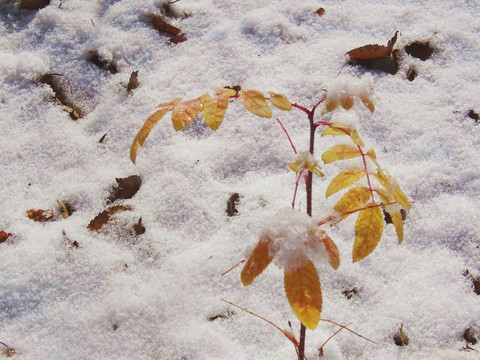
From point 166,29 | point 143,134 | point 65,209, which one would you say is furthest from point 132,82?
point 143,134

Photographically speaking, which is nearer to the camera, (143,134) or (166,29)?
(143,134)

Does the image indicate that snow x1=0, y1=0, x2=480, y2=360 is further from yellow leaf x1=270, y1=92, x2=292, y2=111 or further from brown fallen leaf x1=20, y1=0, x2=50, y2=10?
yellow leaf x1=270, y1=92, x2=292, y2=111

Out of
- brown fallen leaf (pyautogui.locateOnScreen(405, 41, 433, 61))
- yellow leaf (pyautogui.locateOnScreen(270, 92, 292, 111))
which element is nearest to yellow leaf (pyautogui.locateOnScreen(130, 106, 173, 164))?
yellow leaf (pyautogui.locateOnScreen(270, 92, 292, 111))

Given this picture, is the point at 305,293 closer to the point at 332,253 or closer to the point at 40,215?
the point at 332,253

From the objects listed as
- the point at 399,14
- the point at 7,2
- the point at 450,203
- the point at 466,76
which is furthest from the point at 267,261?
the point at 7,2

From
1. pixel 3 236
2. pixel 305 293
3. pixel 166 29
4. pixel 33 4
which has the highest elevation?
pixel 33 4

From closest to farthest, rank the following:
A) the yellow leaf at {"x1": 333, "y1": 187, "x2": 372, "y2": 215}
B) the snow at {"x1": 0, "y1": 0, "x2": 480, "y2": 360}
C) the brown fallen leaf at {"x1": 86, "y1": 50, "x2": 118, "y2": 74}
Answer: the yellow leaf at {"x1": 333, "y1": 187, "x2": 372, "y2": 215}
the snow at {"x1": 0, "y1": 0, "x2": 480, "y2": 360}
the brown fallen leaf at {"x1": 86, "y1": 50, "x2": 118, "y2": 74}

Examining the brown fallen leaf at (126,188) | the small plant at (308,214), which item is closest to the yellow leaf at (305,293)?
the small plant at (308,214)

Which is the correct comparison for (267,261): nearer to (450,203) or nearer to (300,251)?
(300,251)
